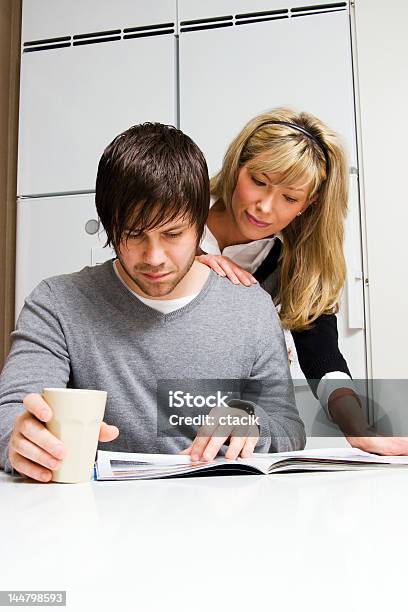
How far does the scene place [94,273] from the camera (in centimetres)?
124

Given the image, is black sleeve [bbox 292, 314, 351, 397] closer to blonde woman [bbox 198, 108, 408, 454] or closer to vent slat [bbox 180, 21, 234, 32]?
blonde woman [bbox 198, 108, 408, 454]

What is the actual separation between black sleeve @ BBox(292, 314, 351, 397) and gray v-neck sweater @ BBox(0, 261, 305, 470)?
27 cm

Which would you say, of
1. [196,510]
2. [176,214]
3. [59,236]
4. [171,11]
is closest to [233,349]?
[176,214]

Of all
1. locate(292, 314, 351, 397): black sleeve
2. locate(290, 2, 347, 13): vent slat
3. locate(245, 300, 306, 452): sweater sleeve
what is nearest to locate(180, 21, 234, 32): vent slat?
locate(290, 2, 347, 13): vent slat

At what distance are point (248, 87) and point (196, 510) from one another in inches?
67.7

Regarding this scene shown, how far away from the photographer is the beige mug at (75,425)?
0.71 metres

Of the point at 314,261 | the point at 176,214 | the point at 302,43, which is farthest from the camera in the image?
the point at 302,43

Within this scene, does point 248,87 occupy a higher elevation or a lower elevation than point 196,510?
higher

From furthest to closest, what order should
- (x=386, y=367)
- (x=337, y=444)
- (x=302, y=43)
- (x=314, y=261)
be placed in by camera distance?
(x=302, y=43)
(x=386, y=367)
(x=314, y=261)
(x=337, y=444)

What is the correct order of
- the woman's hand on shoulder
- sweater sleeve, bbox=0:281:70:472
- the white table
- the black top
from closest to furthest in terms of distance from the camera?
1. the white table
2. sweater sleeve, bbox=0:281:70:472
3. the woman's hand on shoulder
4. the black top

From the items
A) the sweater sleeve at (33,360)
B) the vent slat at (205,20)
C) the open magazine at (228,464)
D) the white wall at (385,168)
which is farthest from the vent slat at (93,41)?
the open magazine at (228,464)

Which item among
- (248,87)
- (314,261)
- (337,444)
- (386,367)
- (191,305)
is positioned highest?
(248,87)

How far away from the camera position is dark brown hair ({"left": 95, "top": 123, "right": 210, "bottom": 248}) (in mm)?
1084

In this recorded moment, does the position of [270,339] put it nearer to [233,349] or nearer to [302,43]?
[233,349]
